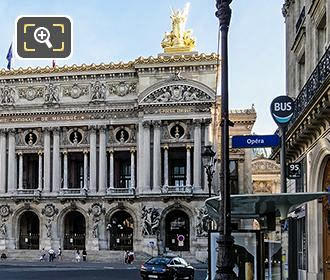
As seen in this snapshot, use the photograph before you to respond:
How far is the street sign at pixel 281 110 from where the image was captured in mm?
15898

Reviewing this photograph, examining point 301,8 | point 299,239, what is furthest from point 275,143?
point 301,8

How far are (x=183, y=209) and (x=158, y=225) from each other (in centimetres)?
302

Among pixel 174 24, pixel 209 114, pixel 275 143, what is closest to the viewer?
pixel 275 143

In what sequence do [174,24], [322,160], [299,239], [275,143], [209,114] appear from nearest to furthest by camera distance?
1. [275,143]
2. [322,160]
3. [299,239]
4. [209,114]
5. [174,24]

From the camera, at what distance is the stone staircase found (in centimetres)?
6925

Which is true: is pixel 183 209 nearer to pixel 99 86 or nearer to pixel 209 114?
pixel 209 114

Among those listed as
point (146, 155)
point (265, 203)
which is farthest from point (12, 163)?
point (265, 203)

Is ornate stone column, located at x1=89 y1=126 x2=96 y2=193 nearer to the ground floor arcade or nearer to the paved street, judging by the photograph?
the ground floor arcade

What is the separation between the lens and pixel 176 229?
73562 mm

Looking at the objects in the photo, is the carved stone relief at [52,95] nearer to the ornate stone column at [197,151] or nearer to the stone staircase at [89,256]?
the ornate stone column at [197,151]

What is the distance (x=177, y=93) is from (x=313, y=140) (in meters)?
52.4

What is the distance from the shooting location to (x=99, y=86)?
74562 millimetres

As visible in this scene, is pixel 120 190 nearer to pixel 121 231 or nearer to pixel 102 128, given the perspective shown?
pixel 121 231

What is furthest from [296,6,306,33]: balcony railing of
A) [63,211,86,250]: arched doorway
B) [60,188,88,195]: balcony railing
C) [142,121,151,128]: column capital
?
[63,211,86,250]: arched doorway
